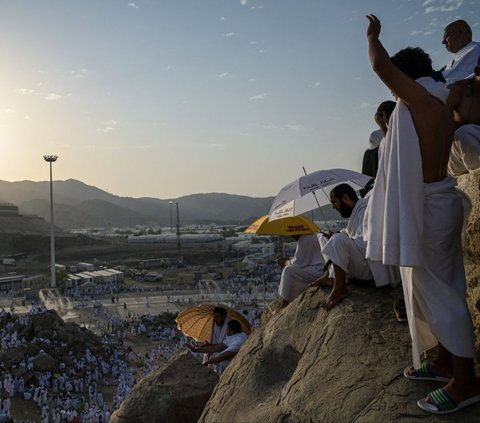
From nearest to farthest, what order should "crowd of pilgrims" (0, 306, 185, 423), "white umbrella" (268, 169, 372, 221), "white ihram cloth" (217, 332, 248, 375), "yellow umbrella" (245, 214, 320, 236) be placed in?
1. "white ihram cloth" (217, 332, 248, 375)
2. "white umbrella" (268, 169, 372, 221)
3. "yellow umbrella" (245, 214, 320, 236)
4. "crowd of pilgrims" (0, 306, 185, 423)

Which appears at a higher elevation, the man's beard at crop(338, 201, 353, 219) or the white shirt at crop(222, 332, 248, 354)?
the man's beard at crop(338, 201, 353, 219)

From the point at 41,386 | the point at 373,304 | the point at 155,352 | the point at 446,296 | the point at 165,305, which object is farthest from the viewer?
the point at 165,305

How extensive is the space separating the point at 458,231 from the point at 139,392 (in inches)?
114

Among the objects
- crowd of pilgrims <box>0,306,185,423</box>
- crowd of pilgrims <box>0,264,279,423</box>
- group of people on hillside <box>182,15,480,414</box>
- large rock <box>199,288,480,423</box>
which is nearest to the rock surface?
large rock <box>199,288,480,423</box>

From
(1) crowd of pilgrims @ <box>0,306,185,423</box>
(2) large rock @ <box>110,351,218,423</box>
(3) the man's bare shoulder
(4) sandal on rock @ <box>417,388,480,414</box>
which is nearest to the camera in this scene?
(4) sandal on rock @ <box>417,388,480,414</box>

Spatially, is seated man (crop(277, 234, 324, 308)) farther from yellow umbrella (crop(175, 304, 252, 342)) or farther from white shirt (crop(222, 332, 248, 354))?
yellow umbrella (crop(175, 304, 252, 342))

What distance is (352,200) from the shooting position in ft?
12.0

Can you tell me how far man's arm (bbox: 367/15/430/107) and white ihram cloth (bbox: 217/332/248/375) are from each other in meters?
3.09

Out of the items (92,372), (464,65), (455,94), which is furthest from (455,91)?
(92,372)

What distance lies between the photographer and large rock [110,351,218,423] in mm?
3912

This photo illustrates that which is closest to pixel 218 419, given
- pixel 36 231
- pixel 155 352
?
pixel 155 352

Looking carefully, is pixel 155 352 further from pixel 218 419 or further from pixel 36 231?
pixel 36 231

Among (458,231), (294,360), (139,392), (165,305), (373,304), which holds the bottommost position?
(165,305)

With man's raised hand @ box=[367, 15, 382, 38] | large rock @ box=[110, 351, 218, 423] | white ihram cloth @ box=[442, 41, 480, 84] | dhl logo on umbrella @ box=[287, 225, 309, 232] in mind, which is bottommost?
large rock @ box=[110, 351, 218, 423]
